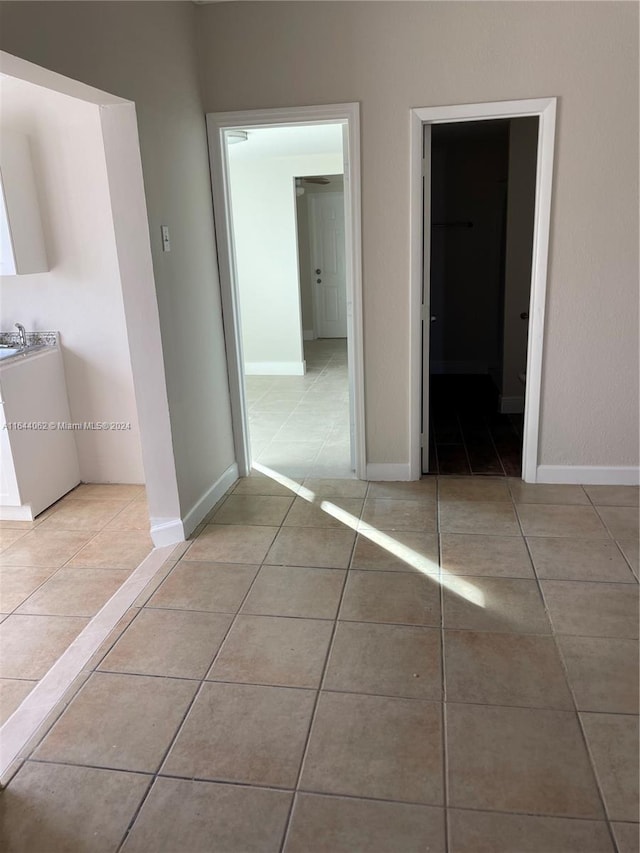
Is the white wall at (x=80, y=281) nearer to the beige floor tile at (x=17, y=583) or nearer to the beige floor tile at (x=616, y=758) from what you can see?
the beige floor tile at (x=17, y=583)

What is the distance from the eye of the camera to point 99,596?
2.71 m

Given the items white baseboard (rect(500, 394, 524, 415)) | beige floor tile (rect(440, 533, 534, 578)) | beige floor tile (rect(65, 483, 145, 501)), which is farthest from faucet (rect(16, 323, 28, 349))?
white baseboard (rect(500, 394, 524, 415))

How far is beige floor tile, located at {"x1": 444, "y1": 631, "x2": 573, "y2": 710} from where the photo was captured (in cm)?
201

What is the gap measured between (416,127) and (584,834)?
3.11 metres

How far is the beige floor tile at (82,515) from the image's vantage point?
3.41 meters

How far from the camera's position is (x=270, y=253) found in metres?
6.93

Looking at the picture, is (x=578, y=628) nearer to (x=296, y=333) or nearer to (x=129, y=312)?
(x=129, y=312)

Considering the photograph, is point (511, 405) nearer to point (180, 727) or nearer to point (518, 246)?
point (518, 246)

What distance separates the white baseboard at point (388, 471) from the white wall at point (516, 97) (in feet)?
1.82

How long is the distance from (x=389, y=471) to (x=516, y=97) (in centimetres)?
213

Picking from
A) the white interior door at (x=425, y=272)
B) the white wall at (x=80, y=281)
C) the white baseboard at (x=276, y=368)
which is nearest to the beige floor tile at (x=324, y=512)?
the white interior door at (x=425, y=272)

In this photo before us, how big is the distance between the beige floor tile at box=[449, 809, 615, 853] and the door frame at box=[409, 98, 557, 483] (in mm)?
2301

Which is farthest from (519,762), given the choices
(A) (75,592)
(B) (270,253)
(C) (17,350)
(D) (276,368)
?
(B) (270,253)

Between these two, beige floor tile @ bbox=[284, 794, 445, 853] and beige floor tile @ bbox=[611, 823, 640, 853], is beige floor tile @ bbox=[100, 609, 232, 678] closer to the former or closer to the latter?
beige floor tile @ bbox=[284, 794, 445, 853]
